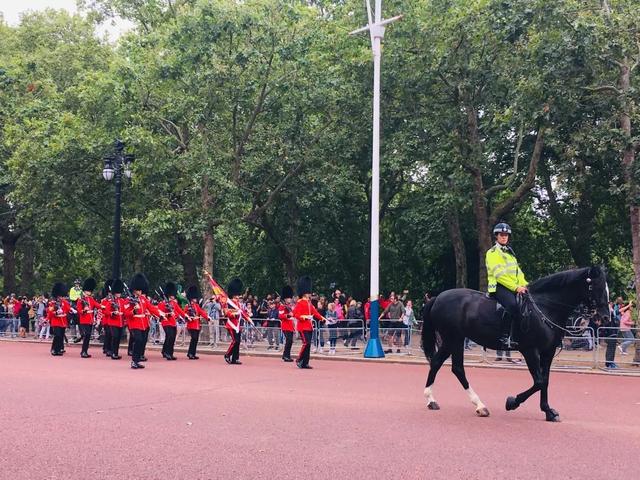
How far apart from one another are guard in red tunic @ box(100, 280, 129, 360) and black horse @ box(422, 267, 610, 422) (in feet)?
35.1

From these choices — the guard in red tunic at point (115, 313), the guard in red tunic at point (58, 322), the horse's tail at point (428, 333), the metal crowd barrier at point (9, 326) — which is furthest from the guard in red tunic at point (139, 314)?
the metal crowd barrier at point (9, 326)

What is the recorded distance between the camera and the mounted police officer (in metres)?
10.2

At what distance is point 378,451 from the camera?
25.1 ft

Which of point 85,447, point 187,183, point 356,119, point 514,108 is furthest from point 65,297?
point 85,447

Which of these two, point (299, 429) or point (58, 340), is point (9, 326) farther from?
point (299, 429)

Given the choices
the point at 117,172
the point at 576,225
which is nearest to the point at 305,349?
the point at 117,172

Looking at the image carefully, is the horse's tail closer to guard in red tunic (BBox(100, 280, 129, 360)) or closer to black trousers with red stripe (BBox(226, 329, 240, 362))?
black trousers with red stripe (BBox(226, 329, 240, 362))

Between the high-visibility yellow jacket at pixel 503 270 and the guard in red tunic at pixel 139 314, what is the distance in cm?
947

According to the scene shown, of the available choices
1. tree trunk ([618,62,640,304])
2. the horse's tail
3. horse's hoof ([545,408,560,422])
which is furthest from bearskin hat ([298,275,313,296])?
horse's hoof ([545,408,560,422])

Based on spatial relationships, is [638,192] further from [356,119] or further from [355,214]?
[355,214]

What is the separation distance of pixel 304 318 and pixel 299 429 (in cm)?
901

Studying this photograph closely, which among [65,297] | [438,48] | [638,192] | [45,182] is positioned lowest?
[65,297]

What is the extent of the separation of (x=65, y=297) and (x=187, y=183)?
6.43 metres

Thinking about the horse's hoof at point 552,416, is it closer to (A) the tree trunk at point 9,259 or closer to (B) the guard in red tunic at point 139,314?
(B) the guard in red tunic at point 139,314
